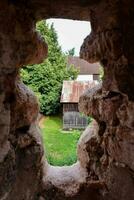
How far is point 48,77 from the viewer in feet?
11.2

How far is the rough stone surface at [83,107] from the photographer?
51.0 inches

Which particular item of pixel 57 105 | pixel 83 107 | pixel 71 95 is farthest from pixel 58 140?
pixel 83 107

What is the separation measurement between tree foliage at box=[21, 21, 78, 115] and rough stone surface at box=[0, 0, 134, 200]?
1298 mm

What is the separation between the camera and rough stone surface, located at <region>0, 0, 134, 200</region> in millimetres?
1296

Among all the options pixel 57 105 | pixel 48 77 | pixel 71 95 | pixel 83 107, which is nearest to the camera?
pixel 83 107

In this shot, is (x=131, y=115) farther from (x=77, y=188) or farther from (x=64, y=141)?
(x=64, y=141)

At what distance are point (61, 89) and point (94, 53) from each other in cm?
200

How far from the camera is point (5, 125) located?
1277mm

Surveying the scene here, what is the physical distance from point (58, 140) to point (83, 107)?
6.29ft

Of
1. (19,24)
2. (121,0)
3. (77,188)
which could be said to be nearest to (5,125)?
(19,24)

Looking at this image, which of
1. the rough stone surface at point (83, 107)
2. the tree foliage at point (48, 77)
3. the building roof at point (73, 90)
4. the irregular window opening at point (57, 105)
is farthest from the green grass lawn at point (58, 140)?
the rough stone surface at point (83, 107)

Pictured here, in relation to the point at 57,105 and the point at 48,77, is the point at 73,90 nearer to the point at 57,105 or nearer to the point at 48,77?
the point at 57,105

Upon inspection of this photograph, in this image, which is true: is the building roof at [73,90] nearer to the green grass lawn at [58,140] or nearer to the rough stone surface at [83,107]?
the green grass lawn at [58,140]

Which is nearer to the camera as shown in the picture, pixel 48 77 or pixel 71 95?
pixel 71 95
